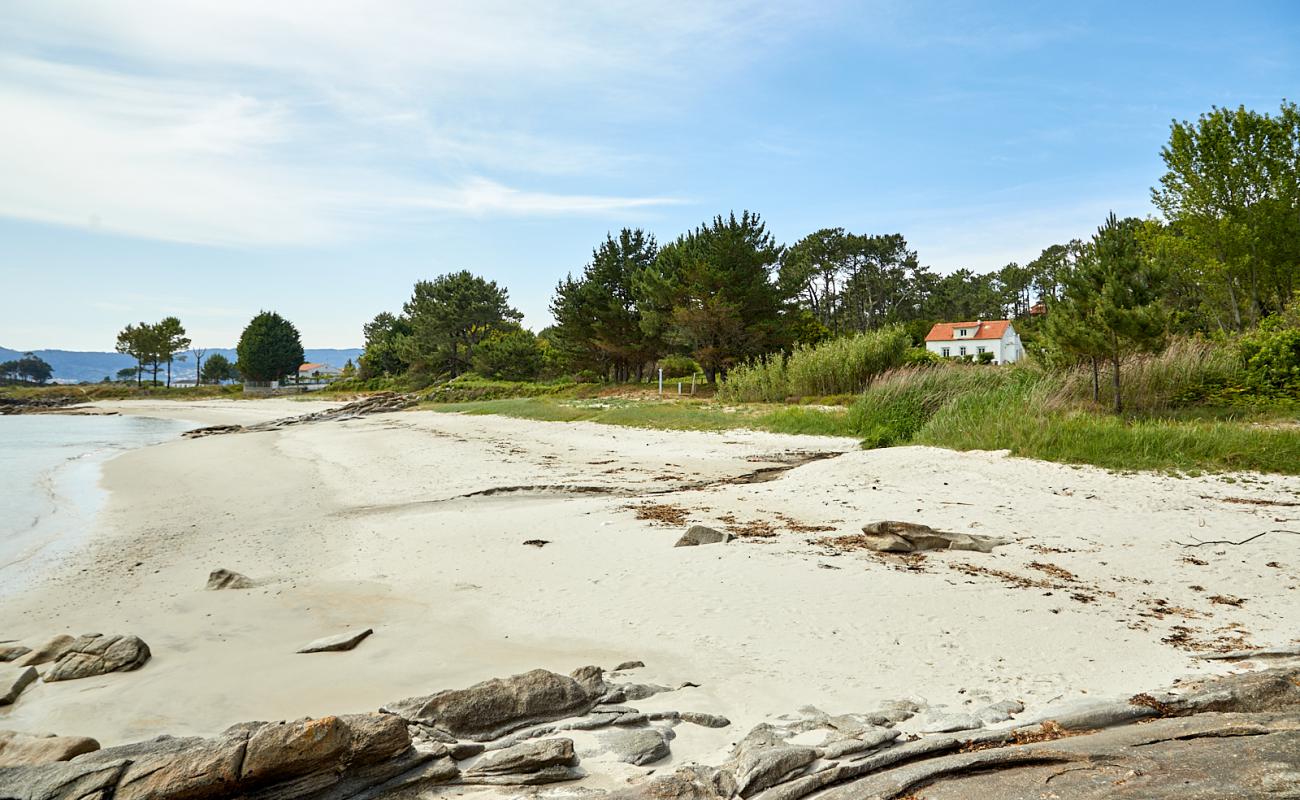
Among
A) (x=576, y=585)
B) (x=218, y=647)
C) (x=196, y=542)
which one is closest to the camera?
(x=218, y=647)

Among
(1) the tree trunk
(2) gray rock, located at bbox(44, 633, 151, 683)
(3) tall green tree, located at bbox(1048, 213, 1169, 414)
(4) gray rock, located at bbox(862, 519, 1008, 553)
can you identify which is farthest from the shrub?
(2) gray rock, located at bbox(44, 633, 151, 683)

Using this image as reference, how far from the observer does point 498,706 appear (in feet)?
12.1

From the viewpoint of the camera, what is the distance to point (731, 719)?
3.71 meters

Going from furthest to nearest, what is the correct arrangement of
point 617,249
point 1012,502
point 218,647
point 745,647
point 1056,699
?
point 617,249, point 1012,502, point 218,647, point 745,647, point 1056,699

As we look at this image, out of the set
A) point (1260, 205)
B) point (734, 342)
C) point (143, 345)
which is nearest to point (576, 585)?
point (734, 342)

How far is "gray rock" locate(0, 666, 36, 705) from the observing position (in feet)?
14.8

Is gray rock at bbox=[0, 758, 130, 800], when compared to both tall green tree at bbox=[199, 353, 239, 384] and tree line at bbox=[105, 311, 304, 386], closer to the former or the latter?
tree line at bbox=[105, 311, 304, 386]

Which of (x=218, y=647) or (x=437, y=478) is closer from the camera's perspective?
(x=218, y=647)

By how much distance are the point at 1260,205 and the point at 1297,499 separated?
108ft

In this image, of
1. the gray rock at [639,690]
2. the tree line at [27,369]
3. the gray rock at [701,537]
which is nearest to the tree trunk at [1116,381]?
Answer: the gray rock at [701,537]

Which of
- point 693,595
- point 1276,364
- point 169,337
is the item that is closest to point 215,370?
point 169,337

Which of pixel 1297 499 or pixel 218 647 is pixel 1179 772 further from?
pixel 1297 499

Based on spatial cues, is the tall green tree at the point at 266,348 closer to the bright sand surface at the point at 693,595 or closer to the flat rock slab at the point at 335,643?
the bright sand surface at the point at 693,595

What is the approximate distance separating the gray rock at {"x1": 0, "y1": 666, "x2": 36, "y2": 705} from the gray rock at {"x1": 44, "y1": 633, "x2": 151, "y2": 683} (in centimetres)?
9
